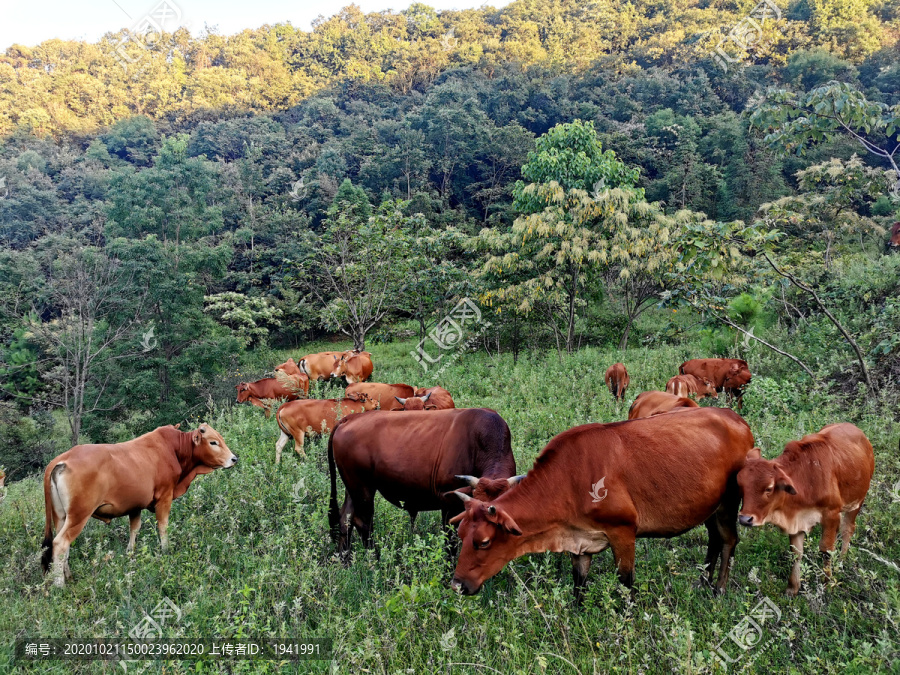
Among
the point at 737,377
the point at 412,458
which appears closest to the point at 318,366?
the point at 737,377

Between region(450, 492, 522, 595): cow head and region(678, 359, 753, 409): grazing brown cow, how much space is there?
7.76 meters

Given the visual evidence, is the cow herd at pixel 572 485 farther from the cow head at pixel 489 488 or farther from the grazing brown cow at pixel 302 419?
the grazing brown cow at pixel 302 419

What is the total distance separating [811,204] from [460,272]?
10921mm

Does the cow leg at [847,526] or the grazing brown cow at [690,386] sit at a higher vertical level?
the cow leg at [847,526]

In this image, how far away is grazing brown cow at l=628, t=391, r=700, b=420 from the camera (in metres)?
6.89

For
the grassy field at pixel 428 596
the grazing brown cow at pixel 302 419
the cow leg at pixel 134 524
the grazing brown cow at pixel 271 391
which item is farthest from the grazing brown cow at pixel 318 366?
the cow leg at pixel 134 524

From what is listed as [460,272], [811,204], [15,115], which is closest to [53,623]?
[811,204]

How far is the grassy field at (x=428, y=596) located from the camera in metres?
3.36

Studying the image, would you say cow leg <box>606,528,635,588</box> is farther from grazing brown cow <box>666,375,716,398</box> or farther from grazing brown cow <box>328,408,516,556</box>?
grazing brown cow <box>666,375,716,398</box>

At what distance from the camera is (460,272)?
1780 cm

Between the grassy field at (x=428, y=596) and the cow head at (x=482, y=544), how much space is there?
0.20m

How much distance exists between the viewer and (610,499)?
384 cm

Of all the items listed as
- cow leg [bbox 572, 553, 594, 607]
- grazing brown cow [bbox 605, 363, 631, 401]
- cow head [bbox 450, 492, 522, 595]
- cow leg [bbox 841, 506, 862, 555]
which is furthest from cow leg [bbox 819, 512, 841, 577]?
grazing brown cow [bbox 605, 363, 631, 401]

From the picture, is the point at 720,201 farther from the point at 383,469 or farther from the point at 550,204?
the point at 383,469
